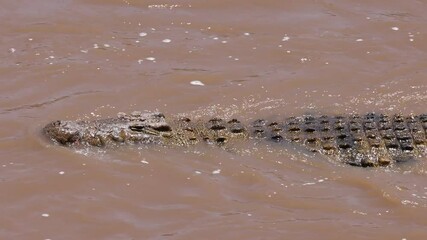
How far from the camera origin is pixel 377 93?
8.21 m

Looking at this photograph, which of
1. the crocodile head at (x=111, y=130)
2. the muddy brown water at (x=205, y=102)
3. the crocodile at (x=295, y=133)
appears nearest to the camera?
the muddy brown water at (x=205, y=102)

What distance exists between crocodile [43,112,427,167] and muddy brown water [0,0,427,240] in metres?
0.11

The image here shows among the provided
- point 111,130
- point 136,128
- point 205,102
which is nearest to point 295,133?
point 205,102

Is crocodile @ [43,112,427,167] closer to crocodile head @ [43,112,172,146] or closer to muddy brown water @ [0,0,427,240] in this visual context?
crocodile head @ [43,112,172,146]

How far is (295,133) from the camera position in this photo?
705 centimetres

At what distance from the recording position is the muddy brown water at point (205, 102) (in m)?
6.15

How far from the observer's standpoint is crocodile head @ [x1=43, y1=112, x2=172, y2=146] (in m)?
7.01

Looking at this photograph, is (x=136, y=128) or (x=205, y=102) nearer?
(x=136, y=128)

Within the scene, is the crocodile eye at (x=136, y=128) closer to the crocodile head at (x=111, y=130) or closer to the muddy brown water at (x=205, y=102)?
the crocodile head at (x=111, y=130)

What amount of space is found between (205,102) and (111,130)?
1283 mm

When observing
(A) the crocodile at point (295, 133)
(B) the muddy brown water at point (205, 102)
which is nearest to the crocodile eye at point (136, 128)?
(A) the crocodile at point (295, 133)

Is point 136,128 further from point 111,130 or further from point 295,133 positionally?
point 295,133

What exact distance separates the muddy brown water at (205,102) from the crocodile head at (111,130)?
0.36 feet

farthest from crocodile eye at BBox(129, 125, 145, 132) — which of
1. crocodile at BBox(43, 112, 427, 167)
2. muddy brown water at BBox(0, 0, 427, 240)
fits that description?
muddy brown water at BBox(0, 0, 427, 240)
